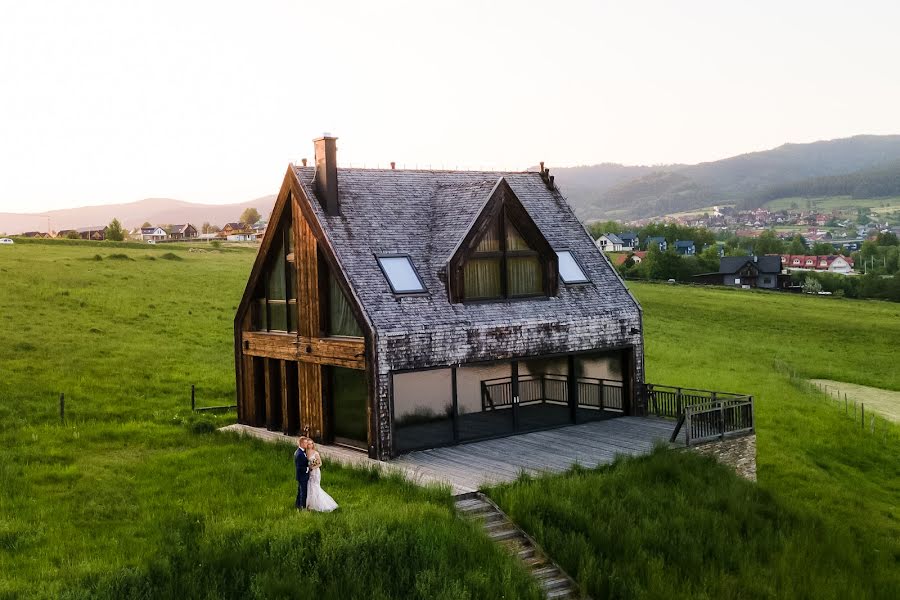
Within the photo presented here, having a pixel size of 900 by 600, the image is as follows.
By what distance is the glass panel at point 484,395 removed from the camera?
90.0 feet

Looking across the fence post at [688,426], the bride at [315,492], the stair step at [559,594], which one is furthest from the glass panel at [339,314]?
the stair step at [559,594]

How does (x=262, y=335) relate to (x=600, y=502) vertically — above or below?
above

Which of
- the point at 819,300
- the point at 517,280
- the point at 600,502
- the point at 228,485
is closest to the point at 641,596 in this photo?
the point at 600,502

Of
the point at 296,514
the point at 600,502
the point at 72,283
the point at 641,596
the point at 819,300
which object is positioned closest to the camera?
the point at 641,596

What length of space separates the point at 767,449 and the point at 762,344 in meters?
29.1

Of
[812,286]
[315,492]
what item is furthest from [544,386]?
[812,286]

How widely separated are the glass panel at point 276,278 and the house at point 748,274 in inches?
3885

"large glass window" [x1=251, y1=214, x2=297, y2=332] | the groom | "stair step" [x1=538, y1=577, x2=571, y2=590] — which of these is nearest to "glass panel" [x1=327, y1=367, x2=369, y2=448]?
"large glass window" [x1=251, y1=214, x2=297, y2=332]

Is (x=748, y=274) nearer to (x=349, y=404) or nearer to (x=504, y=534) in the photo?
(x=349, y=404)

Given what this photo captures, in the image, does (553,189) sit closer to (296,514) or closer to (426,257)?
(426,257)

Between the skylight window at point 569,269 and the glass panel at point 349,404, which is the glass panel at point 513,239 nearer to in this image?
the skylight window at point 569,269

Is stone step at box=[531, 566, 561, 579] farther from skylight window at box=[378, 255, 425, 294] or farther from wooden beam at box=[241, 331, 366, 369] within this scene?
skylight window at box=[378, 255, 425, 294]

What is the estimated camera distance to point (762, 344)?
5838 cm

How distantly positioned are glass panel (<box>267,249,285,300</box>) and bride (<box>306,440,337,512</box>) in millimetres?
10085
